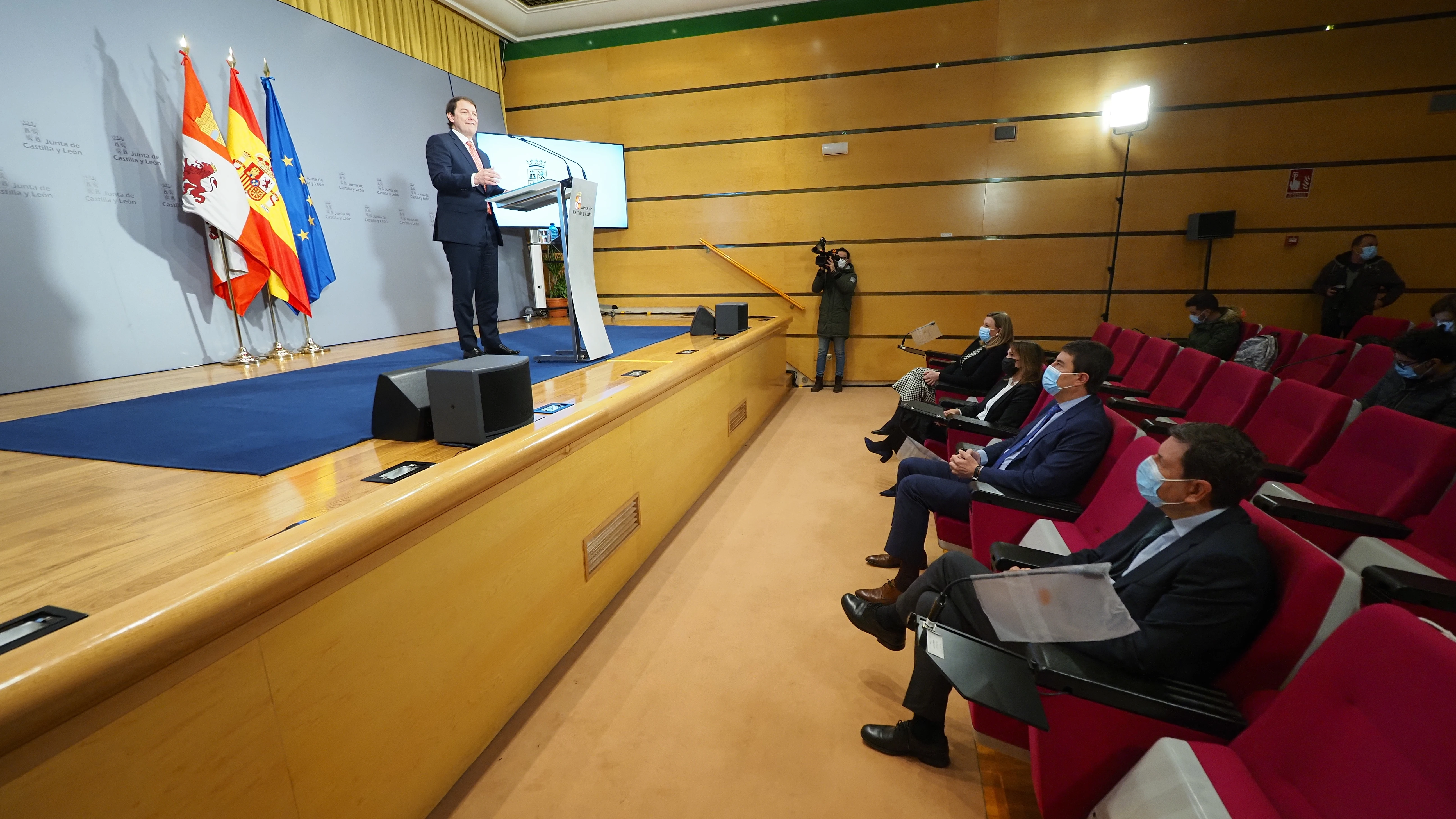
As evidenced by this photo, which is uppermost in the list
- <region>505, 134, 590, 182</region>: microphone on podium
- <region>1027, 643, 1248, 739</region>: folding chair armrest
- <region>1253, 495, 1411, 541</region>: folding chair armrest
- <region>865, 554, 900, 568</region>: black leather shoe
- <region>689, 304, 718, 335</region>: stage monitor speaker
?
<region>505, 134, 590, 182</region>: microphone on podium

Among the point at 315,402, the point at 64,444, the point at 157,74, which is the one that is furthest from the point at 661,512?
the point at 157,74

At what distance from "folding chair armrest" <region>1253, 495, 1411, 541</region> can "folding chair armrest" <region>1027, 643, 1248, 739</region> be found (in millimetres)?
931

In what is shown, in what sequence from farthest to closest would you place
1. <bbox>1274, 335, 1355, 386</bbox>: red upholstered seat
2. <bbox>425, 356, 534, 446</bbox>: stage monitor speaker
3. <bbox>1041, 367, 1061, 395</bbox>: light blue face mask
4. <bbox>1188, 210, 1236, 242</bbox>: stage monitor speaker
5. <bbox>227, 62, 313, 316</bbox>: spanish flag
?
1. <bbox>1188, 210, 1236, 242</bbox>: stage monitor speaker
2. <bbox>227, 62, 313, 316</bbox>: spanish flag
3. <bbox>1274, 335, 1355, 386</bbox>: red upholstered seat
4. <bbox>1041, 367, 1061, 395</bbox>: light blue face mask
5. <bbox>425, 356, 534, 446</bbox>: stage monitor speaker

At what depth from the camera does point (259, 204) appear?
12.0ft

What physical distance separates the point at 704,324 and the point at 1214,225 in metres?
4.39

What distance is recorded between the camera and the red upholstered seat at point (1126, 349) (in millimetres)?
3971

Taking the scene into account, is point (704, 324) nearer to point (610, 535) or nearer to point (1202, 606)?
point (610, 535)

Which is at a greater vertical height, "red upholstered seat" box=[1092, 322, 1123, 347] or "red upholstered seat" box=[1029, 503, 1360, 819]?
"red upholstered seat" box=[1092, 322, 1123, 347]

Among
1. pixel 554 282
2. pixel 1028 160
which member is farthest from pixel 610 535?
pixel 1028 160

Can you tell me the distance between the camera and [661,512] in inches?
109

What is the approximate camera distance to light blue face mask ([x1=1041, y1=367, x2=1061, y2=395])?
2.24 metres

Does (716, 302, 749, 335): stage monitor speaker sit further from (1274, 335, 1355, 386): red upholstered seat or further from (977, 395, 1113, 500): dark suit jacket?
(1274, 335, 1355, 386): red upholstered seat

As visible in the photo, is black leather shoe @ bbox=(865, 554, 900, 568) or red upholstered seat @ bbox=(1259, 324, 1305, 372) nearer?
black leather shoe @ bbox=(865, 554, 900, 568)

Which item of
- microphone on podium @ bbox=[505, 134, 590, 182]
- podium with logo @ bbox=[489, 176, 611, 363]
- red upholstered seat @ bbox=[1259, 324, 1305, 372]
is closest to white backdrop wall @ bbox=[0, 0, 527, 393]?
microphone on podium @ bbox=[505, 134, 590, 182]
